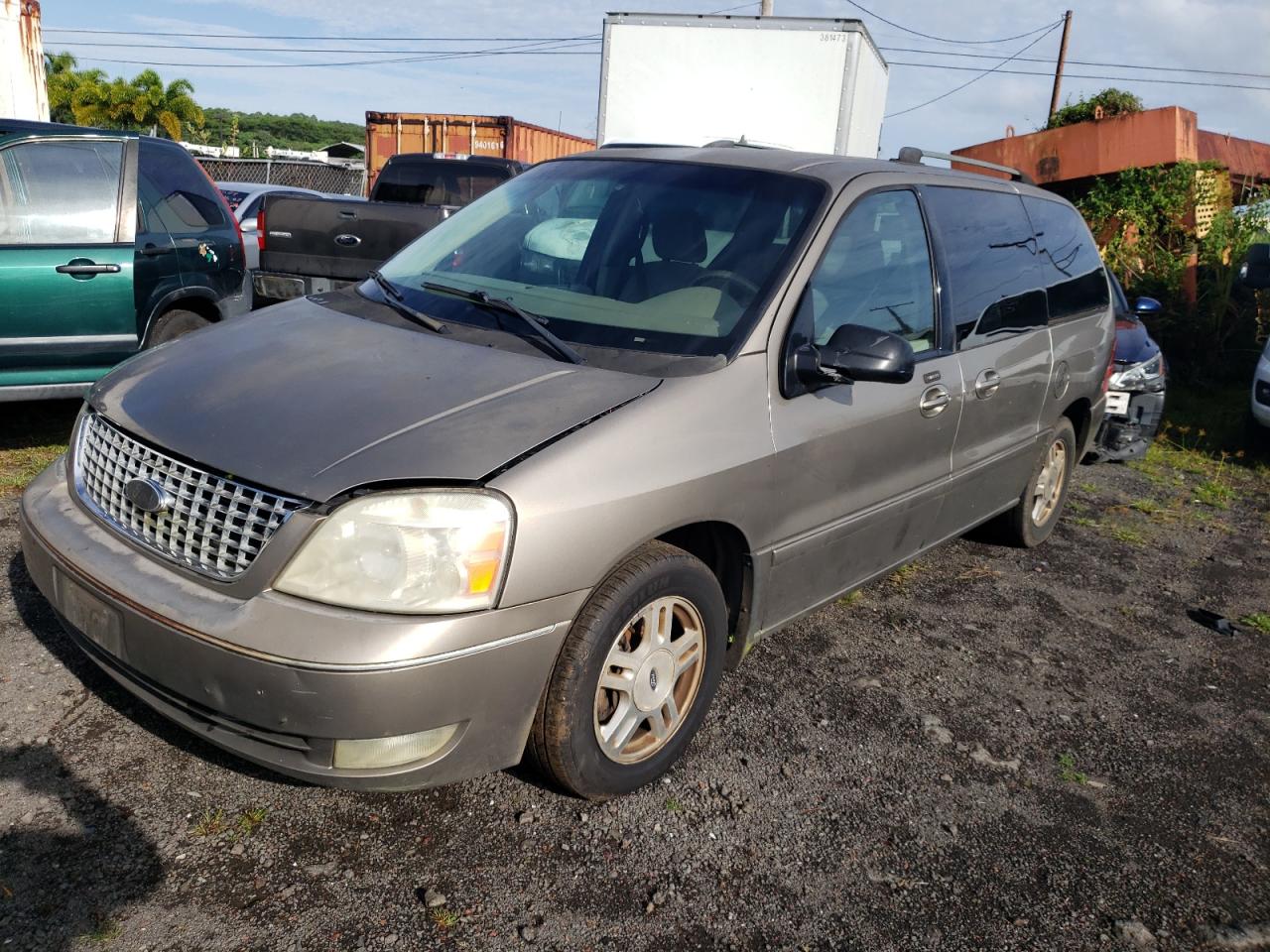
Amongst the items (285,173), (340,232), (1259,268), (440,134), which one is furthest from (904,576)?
(285,173)

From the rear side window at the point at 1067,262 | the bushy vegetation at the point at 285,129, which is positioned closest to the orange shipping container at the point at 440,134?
the rear side window at the point at 1067,262

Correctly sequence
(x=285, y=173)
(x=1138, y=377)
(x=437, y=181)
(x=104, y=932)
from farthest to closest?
(x=285, y=173), (x=437, y=181), (x=1138, y=377), (x=104, y=932)

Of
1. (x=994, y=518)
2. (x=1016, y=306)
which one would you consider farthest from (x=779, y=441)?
(x=994, y=518)

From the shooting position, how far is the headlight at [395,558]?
242 cm

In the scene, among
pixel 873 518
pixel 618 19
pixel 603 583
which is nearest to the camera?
pixel 603 583

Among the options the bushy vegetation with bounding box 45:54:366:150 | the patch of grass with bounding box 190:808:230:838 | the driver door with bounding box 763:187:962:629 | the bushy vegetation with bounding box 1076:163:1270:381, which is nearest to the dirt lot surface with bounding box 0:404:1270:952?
the patch of grass with bounding box 190:808:230:838

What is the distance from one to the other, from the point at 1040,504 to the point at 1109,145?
8.20 metres

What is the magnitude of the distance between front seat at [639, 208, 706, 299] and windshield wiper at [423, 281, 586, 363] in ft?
1.25

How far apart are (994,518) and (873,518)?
207cm

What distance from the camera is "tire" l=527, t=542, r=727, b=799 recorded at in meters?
2.69

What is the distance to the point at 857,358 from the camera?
10.6ft

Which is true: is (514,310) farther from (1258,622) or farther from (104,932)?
(1258,622)

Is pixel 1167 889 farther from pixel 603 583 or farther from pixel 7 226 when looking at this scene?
pixel 7 226

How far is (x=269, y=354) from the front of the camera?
313 cm
